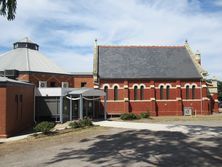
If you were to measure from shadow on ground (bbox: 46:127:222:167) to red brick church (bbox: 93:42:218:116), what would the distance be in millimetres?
21826

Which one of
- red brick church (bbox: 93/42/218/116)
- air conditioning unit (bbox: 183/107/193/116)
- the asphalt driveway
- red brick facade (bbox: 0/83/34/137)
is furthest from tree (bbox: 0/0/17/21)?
air conditioning unit (bbox: 183/107/193/116)

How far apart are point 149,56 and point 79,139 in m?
28.5

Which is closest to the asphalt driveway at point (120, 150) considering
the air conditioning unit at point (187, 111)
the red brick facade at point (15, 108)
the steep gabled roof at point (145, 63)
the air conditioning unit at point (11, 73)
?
the red brick facade at point (15, 108)

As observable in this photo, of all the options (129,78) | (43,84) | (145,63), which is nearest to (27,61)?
(43,84)

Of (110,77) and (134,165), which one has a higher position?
(110,77)

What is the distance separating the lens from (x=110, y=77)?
142 feet

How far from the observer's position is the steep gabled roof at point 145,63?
44250 millimetres

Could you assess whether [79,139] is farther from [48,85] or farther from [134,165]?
[48,85]

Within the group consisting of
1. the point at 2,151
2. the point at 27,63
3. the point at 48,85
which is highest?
the point at 27,63

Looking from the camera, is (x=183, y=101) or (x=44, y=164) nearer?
(x=44, y=164)

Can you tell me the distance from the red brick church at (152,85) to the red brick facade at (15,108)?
44.9 ft

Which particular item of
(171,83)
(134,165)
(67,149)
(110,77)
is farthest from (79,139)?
(171,83)

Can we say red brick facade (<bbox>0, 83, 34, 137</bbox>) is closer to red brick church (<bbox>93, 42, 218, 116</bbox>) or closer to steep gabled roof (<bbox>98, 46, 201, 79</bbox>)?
red brick church (<bbox>93, 42, 218, 116</bbox>)

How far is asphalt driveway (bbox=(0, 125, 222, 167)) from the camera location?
45.0ft
